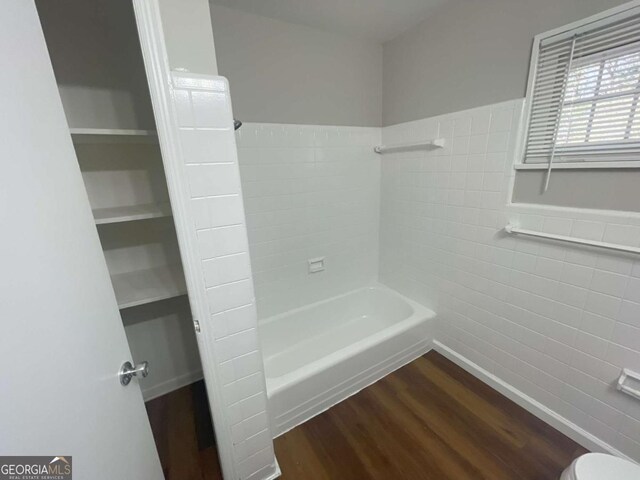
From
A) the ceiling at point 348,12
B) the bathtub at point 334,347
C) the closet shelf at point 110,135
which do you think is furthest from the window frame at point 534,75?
the closet shelf at point 110,135

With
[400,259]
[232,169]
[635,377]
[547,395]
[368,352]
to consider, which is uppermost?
[232,169]

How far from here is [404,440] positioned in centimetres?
147

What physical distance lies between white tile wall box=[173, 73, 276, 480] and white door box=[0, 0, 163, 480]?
0.28m

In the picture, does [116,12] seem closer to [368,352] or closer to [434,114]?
[434,114]

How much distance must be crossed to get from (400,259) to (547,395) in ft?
4.10

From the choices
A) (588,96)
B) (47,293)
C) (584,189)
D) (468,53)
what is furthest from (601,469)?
(468,53)

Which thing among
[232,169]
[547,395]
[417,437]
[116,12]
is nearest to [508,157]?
[547,395]

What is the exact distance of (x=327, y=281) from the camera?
2.38 metres

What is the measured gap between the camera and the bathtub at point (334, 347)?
5.06ft

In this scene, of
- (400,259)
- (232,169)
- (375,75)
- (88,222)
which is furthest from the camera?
(400,259)

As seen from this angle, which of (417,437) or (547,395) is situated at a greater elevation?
(547,395)
